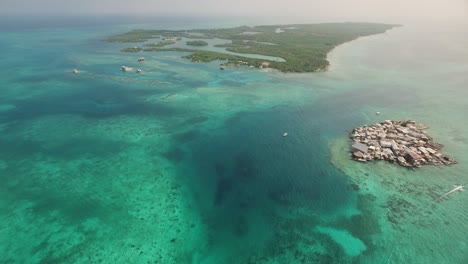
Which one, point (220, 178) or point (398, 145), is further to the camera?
point (398, 145)

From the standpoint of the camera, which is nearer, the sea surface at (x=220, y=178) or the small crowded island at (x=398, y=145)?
the sea surface at (x=220, y=178)

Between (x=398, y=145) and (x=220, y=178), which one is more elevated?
(x=398, y=145)

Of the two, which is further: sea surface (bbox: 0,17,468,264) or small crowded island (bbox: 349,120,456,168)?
small crowded island (bbox: 349,120,456,168)

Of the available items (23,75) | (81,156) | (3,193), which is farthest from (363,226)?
(23,75)
